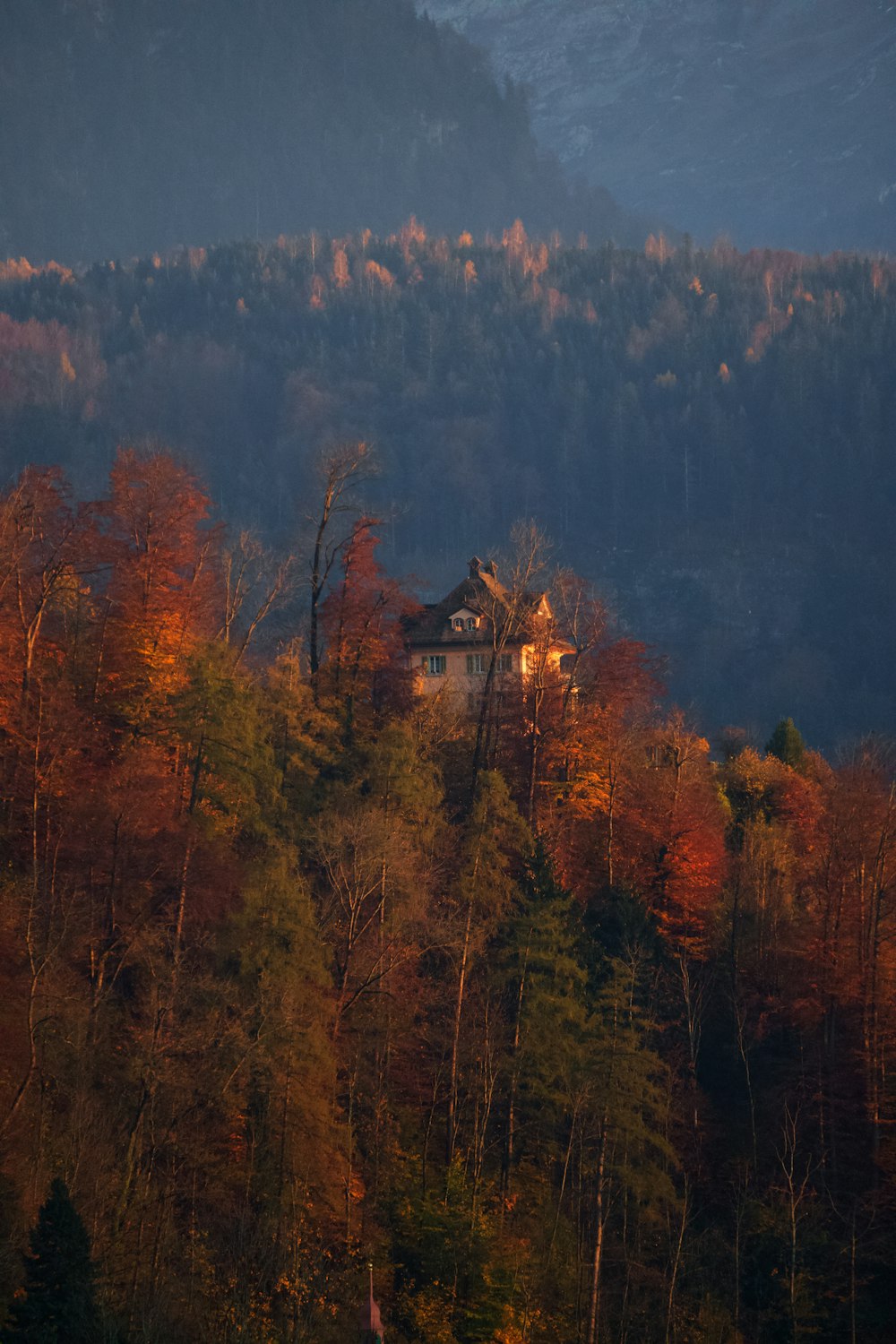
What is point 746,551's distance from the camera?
19200 cm

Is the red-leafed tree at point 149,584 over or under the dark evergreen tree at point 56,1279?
over

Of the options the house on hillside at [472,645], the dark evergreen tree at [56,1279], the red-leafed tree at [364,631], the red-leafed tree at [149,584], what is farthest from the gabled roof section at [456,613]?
the dark evergreen tree at [56,1279]

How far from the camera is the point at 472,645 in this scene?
78188mm

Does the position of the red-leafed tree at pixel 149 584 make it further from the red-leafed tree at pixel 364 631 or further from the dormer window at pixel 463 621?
the dormer window at pixel 463 621

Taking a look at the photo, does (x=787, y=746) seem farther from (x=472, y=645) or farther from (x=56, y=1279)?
(x=56, y=1279)

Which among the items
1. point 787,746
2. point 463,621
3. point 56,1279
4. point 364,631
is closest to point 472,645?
point 463,621

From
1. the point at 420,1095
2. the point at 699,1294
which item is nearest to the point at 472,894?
the point at 420,1095

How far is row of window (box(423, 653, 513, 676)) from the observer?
3025 inches

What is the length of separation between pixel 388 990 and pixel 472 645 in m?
28.8

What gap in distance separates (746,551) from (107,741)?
145092 millimetres

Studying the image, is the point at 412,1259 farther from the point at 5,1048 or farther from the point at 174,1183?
the point at 5,1048

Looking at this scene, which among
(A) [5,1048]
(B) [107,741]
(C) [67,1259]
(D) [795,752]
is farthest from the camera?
(D) [795,752]

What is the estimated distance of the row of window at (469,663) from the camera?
76.8 meters

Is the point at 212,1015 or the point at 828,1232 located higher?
the point at 212,1015
